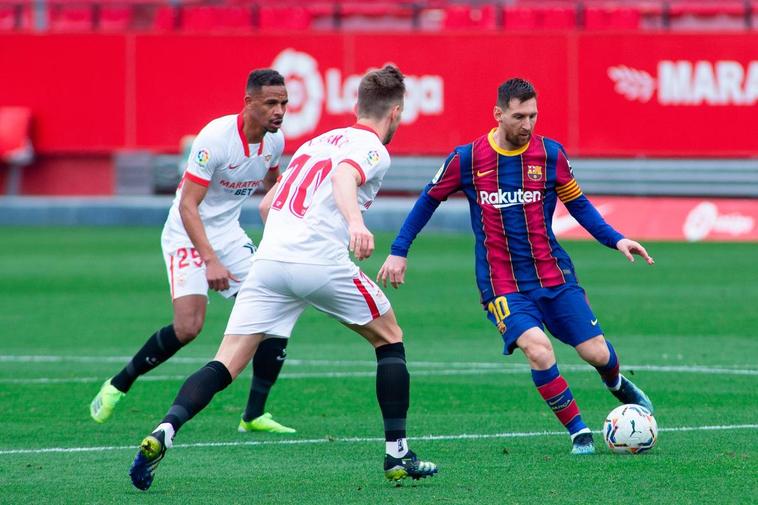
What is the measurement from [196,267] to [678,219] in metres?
14.9

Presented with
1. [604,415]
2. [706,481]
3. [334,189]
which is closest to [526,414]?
[604,415]

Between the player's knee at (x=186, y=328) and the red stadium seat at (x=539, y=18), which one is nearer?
the player's knee at (x=186, y=328)

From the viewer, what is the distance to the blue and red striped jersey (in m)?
7.77

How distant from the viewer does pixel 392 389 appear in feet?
22.6

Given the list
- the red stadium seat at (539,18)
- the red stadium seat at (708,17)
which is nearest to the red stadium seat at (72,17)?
the red stadium seat at (539,18)

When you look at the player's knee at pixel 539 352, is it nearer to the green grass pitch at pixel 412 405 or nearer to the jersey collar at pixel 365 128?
the green grass pitch at pixel 412 405

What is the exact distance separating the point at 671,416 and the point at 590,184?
16.0 metres

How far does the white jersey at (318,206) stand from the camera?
22.1 ft

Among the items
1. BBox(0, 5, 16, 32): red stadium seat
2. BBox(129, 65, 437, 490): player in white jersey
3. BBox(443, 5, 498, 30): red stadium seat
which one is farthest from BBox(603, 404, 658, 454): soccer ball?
BBox(0, 5, 16, 32): red stadium seat

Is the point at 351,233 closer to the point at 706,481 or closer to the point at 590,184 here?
the point at 706,481

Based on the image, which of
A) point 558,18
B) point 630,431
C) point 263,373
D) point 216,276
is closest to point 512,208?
point 630,431

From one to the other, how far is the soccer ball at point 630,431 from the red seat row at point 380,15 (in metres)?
19.0

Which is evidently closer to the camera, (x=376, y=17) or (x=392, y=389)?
(x=392, y=389)

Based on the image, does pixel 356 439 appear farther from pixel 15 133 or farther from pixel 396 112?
pixel 15 133
